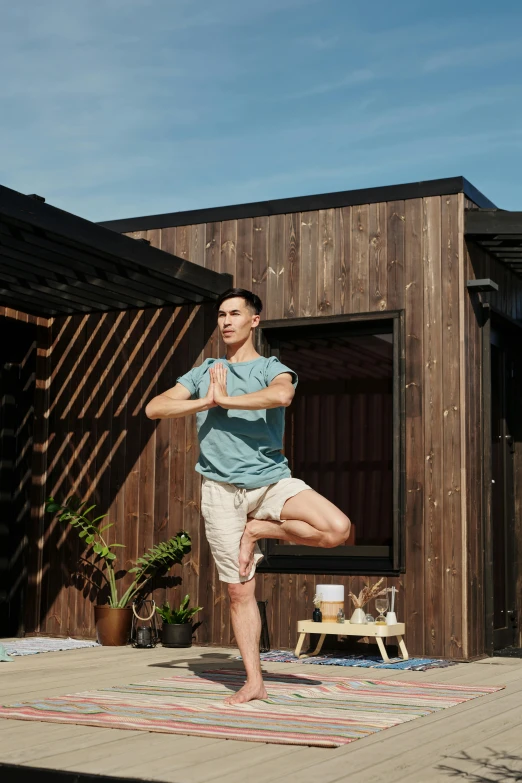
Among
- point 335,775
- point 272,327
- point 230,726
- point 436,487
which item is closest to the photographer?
point 335,775

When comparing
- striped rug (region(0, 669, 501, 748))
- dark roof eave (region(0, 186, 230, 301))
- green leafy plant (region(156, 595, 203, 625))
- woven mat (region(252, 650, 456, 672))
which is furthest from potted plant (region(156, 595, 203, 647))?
dark roof eave (region(0, 186, 230, 301))

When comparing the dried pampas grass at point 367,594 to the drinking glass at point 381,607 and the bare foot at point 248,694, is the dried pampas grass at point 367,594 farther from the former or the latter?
the bare foot at point 248,694

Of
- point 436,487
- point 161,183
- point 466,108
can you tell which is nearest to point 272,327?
point 436,487

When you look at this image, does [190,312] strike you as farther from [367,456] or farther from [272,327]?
[367,456]

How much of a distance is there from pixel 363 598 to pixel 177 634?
4.44ft

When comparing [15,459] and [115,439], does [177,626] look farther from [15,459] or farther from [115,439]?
[15,459]

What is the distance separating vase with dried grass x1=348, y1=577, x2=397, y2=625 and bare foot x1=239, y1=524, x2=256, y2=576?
2170mm

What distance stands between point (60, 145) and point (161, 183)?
1562 mm

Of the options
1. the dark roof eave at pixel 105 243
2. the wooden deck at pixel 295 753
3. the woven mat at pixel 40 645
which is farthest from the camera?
the woven mat at pixel 40 645

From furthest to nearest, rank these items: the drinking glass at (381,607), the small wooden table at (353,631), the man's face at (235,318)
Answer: the drinking glass at (381,607) → the small wooden table at (353,631) → the man's face at (235,318)

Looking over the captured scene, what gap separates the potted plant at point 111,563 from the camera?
273 inches

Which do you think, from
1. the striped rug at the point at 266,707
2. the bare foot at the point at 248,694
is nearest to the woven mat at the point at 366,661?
the striped rug at the point at 266,707

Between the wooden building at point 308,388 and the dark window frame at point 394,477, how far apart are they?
0.01 metres

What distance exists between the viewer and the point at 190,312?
7.30 metres
